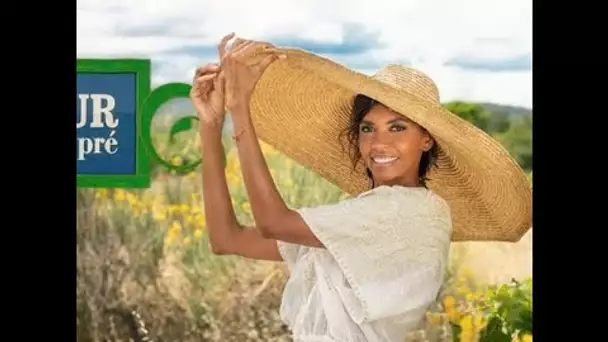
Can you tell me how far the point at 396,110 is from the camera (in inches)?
84.7

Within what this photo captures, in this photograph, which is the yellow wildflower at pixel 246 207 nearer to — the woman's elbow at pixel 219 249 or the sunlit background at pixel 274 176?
the sunlit background at pixel 274 176

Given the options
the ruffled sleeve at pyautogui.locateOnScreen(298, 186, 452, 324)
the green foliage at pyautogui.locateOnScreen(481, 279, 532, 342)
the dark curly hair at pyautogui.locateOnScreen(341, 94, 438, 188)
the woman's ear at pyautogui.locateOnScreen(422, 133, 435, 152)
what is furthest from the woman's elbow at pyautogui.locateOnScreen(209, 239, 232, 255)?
the green foliage at pyautogui.locateOnScreen(481, 279, 532, 342)

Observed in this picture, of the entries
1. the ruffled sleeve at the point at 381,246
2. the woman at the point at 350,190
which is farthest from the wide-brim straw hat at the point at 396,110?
the ruffled sleeve at the point at 381,246

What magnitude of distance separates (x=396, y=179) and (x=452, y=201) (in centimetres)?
15

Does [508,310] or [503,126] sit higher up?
[503,126]

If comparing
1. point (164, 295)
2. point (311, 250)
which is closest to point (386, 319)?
point (311, 250)

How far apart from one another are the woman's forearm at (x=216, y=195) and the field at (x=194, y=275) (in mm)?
19

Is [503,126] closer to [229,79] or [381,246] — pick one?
[381,246]

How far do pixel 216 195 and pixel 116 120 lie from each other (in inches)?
12.1

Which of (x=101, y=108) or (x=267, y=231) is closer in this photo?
(x=267, y=231)

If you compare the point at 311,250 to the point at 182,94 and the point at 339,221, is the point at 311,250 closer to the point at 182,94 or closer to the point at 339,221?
the point at 339,221

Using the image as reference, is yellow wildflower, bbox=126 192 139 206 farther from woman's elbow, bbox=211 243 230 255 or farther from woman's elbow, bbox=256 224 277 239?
woman's elbow, bbox=256 224 277 239

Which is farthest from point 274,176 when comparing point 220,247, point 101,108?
point 101,108

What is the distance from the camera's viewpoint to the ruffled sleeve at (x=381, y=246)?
2088 millimetres
